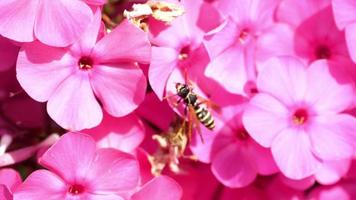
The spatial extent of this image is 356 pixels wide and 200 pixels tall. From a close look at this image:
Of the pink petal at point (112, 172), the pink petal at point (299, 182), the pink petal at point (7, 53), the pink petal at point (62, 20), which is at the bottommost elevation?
the pink petal at point (299, 182)

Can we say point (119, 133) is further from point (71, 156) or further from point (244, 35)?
point (244, 35)

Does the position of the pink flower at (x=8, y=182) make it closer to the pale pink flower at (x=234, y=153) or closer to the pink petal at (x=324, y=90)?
the pale pink flower at (x=234, y=153)

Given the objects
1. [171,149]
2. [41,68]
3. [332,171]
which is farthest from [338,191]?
[41,68]

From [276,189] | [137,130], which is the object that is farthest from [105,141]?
[276,189]

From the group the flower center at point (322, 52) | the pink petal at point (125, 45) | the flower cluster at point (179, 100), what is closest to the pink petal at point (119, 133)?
the flower cluster at point (179, 100)

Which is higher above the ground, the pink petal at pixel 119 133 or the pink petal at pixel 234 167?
the pink petal at pixel 119 133

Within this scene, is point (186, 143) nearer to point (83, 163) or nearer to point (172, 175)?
point (172, 175)

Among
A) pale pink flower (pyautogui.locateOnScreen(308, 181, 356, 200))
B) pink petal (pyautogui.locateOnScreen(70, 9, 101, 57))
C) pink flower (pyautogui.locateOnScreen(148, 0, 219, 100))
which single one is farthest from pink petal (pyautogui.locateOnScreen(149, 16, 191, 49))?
pale pink flower (pyautogui.locateOnScreen(308, 181, 356, 200))

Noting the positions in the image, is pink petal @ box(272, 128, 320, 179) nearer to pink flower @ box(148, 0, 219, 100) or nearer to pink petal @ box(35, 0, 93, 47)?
pink flower @ box(148, 0, 219, 100)
